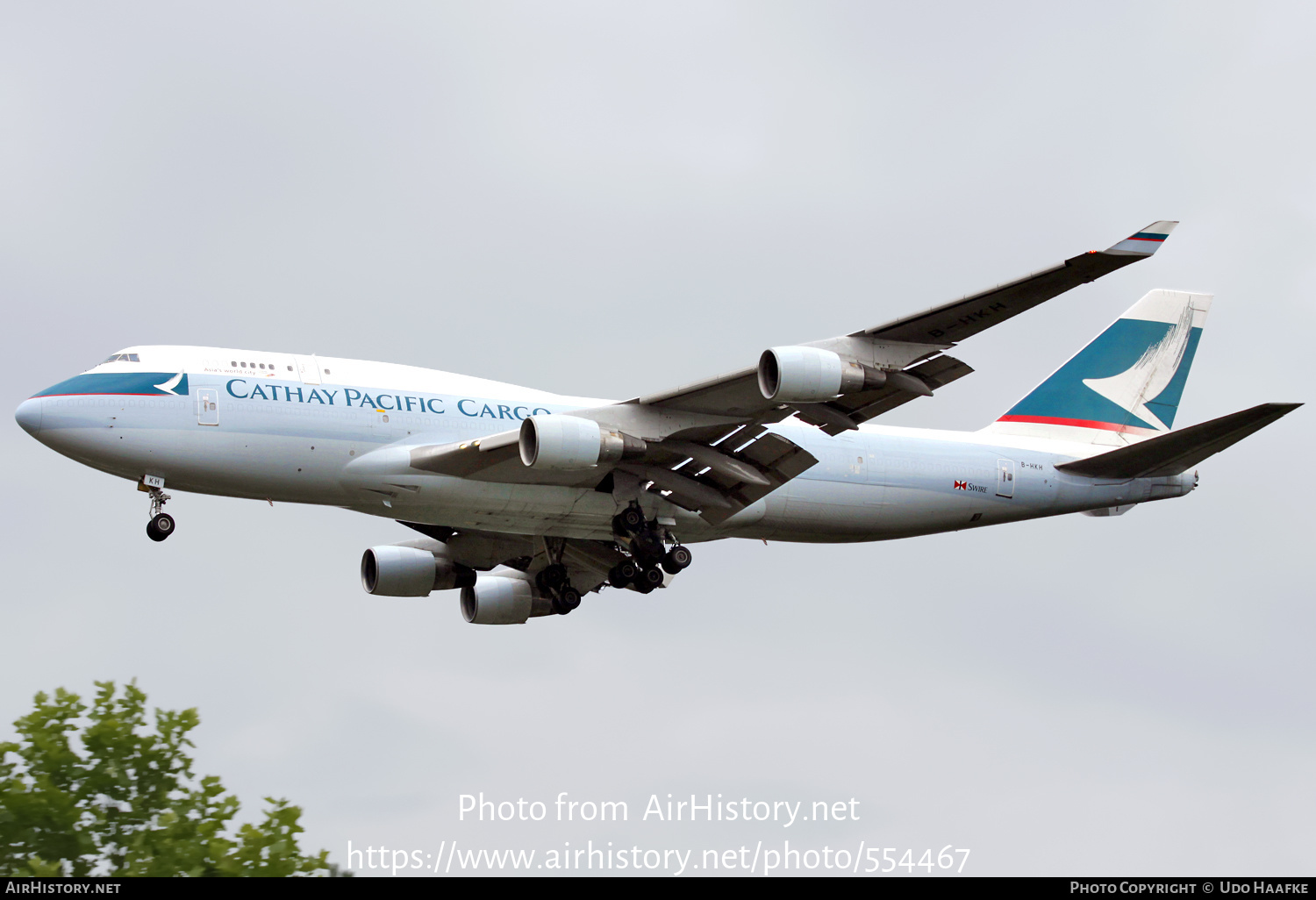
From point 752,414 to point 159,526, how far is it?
42.0 feet

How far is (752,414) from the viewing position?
3212 centimetres

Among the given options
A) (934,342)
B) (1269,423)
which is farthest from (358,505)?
(1269,423)

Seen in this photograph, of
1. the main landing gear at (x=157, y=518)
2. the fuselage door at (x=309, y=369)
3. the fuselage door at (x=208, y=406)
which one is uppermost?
the fuselage door at (x=309, y=369)

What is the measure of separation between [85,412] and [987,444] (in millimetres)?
21773

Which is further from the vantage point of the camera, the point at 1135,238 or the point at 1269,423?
the point at 1269,423

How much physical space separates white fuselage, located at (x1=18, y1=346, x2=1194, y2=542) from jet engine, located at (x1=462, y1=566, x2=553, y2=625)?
14.8 feet

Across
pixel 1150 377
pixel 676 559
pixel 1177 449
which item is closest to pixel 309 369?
pixel 676 559

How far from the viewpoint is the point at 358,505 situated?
3262cm

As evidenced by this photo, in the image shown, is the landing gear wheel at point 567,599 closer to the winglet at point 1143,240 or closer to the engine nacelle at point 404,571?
the engine nacelle at point 404,571

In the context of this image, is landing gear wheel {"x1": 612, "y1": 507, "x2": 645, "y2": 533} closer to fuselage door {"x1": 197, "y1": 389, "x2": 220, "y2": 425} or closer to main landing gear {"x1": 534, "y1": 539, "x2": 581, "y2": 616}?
main landing gear {"x1": 534, "y1": 539, "x2": 581, "y2": 616}

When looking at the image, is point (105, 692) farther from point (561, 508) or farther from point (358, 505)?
point (561, 508)

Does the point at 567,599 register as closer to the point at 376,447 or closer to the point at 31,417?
the point at 376,447

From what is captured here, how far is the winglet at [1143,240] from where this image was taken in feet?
86.4

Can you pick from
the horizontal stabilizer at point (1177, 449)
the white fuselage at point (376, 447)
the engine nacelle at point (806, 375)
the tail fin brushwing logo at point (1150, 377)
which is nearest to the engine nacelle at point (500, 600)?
the white fuselage at point (376, 447)
